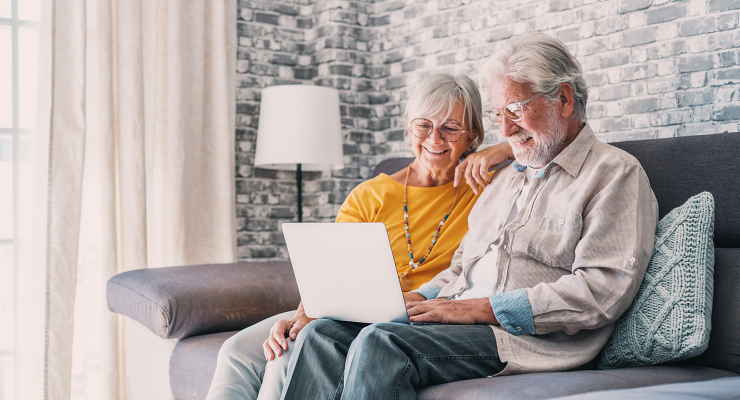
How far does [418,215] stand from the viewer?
2088mm

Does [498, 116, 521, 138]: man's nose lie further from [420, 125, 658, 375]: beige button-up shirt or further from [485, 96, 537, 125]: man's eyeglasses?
[420, 125, 658, 375]: beige button-up shirt

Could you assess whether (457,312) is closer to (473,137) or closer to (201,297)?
(473,137)

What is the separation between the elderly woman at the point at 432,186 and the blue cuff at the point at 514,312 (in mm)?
525

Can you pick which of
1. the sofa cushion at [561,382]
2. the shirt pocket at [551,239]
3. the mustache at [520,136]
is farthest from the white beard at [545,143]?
the sofa cushion at [561,382]

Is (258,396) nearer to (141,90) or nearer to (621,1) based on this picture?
(141,90)

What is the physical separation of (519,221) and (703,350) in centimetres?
51

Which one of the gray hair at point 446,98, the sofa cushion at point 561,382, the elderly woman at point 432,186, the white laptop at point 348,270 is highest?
the gray hair at point 446,98

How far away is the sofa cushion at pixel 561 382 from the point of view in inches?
50.0

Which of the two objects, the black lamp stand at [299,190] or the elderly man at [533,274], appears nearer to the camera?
the elderly man at [533,274]

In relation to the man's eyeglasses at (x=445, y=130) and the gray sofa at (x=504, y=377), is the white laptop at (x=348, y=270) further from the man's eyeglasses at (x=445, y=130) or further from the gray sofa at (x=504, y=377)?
the man's eyeglasses at (x=445, y=130)

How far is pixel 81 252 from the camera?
273 cm

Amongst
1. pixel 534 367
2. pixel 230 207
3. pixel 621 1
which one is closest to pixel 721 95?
pixel 621 1

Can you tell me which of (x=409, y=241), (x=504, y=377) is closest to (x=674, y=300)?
(x=504, y=377)

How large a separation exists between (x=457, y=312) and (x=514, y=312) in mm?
135
